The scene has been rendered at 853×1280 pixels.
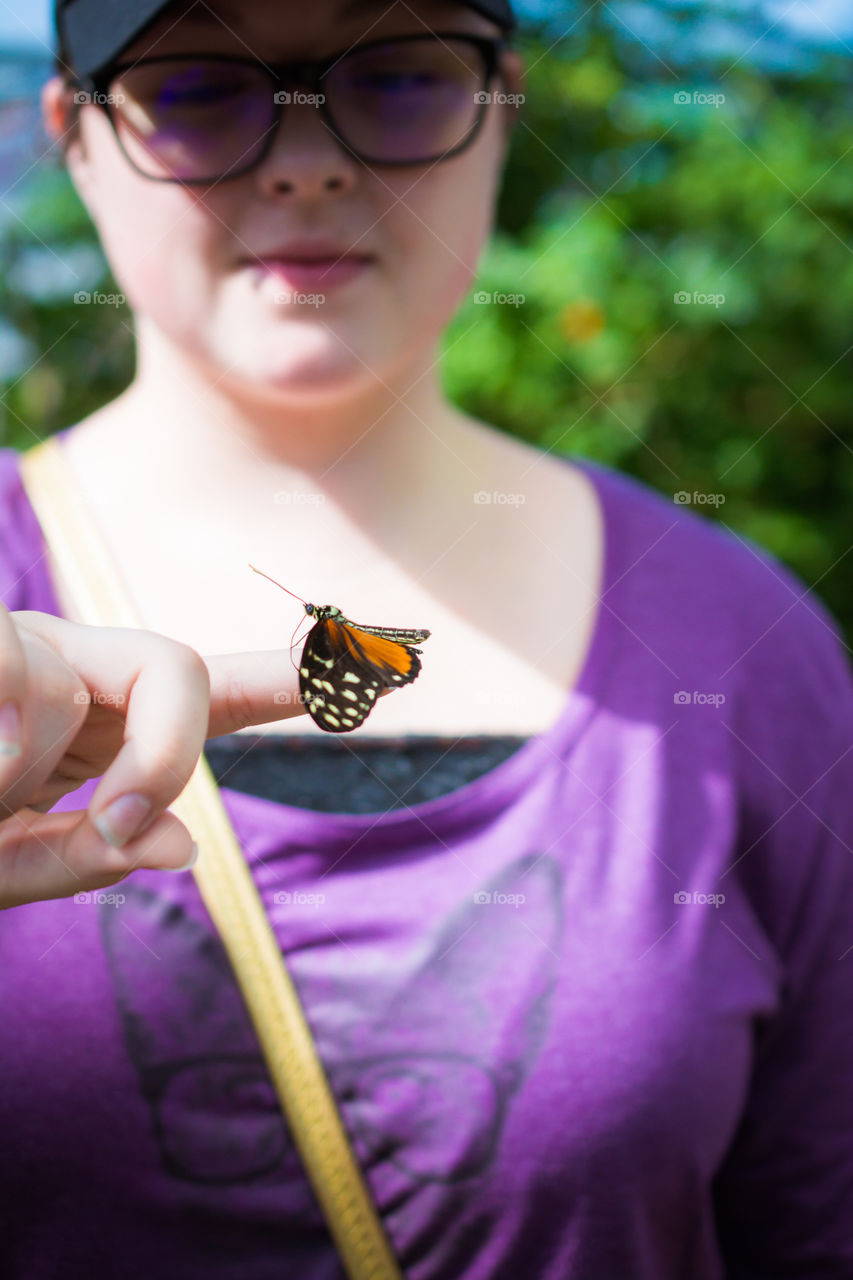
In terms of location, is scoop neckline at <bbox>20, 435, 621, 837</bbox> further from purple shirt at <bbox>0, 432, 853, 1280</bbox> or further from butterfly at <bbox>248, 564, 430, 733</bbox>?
butterfly at <bbox>248, 564, 430, 733</bbox>

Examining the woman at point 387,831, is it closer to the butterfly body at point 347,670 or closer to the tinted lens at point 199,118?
the tinted lens at point 199,118

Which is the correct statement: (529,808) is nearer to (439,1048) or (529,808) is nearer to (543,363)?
(439,1048)

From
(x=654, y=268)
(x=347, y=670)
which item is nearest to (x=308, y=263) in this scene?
(x=347, y=670)

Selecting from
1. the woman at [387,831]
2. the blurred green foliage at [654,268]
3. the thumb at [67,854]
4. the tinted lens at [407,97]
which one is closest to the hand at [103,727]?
the thumb at [67,854]

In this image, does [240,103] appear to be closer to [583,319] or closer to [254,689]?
[254,689]

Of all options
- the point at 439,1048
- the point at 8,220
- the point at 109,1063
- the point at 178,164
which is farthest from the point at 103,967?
the point at 8,220

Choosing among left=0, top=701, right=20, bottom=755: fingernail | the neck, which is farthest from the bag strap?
left=0, top=701, right=20, bottom=755: fingernail
